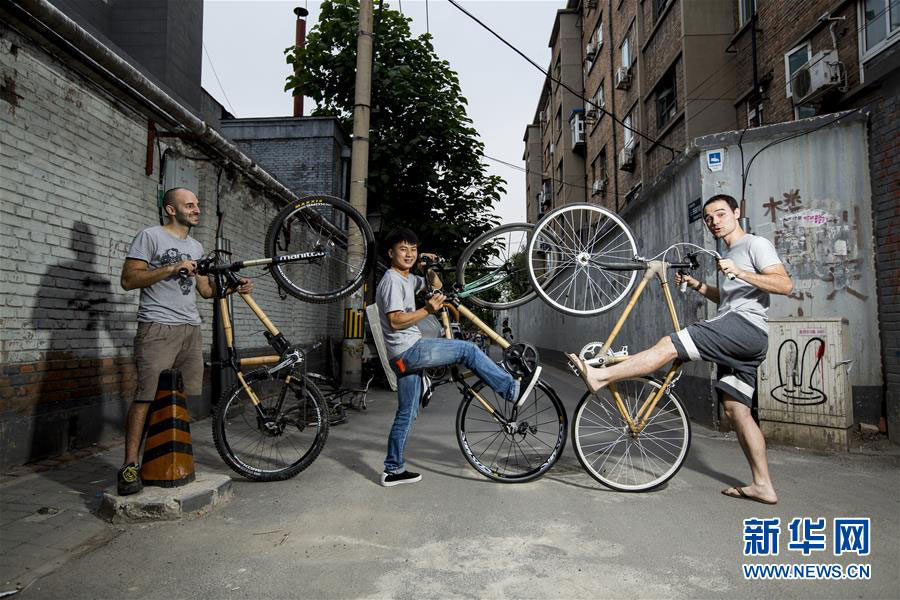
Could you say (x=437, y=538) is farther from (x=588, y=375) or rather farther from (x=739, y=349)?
(x=739, y=349)

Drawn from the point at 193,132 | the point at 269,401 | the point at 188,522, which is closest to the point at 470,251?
the point at 269,401

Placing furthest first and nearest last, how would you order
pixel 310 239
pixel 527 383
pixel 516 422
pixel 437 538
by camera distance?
pixel 310 239 → pixel 516 422 → pixel 527 383 → pixel 437 538

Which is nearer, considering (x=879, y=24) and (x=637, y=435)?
(x=637, y=435)

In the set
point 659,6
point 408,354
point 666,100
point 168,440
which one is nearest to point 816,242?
point 408,354

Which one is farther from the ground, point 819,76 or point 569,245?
point 819,76

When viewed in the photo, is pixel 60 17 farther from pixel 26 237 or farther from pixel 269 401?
pixel 269 401

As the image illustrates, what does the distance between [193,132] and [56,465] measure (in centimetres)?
A: 418

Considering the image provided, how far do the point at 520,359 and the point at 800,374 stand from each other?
11.8ft

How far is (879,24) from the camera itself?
321 inches

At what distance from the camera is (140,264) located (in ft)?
11.9

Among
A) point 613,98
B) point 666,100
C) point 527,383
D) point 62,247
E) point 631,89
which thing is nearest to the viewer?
point 527,383

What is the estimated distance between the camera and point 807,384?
5648 millimetres

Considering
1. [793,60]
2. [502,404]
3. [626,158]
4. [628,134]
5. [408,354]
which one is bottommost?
[502,404]

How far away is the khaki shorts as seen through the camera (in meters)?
3.62
